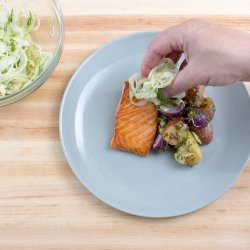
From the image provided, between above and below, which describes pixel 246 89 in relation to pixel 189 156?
above

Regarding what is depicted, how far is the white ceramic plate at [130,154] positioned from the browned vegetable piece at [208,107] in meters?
0.07

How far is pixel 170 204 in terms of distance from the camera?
1766 mm

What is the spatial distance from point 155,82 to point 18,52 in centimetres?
62

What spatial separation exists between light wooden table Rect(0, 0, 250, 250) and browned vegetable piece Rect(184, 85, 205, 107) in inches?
14.5

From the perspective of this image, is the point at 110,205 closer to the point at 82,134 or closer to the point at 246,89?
the point at 82,134

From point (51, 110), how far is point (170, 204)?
27.0 inches

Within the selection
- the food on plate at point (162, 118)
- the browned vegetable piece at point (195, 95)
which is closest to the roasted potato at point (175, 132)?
the food on plate at point (162, 118)

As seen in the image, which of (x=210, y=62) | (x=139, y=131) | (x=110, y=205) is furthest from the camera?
(x=139, y=131)

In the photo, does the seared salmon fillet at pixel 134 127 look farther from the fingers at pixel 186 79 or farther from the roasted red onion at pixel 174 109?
the fingers at pixel 186 79

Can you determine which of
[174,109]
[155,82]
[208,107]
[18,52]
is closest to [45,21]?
[18,52]

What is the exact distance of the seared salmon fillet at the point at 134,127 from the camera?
6.02ft

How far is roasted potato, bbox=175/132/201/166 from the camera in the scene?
1775 millimetres

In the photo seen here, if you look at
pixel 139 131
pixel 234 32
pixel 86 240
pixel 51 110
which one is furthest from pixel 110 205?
pixel 234 32

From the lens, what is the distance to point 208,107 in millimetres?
1864
